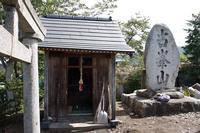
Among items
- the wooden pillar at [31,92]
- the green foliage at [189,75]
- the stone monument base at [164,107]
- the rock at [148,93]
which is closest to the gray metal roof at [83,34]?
the stone monument base at [164,107]

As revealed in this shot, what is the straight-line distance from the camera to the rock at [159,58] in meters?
14.6

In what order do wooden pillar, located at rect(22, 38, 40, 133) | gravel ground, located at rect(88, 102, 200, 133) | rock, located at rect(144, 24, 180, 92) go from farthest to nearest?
rock, located at rect(144, 24, 180, 92), gravel ground, located at rect(88, 102, 200, 133), wooden pillar, located at rect(22, 38, 40, 133)

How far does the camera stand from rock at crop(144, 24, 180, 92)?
47.9ft

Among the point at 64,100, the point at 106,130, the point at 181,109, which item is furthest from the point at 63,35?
the point at 181,109

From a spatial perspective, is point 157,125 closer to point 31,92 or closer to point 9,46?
point 31,92

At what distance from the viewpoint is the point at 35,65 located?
6.26 meters

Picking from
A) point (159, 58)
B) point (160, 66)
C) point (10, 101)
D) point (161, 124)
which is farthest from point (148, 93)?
point (10, 101)

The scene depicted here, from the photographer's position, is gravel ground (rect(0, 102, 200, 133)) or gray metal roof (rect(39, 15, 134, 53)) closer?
gravel ground (rect(0, 102, 200, 133))

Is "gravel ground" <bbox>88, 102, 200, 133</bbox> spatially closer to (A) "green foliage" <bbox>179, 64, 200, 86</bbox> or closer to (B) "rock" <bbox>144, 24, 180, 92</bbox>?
(B) "rock" <bbox>144, 24, 180, 92</bbox>

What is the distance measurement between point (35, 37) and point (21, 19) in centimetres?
128

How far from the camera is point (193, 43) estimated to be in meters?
25.0

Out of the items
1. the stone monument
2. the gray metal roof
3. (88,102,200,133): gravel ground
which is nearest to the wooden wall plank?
the gray metal roof

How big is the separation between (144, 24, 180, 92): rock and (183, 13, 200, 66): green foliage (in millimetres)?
10377

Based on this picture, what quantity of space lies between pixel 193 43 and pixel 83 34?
15037mm
